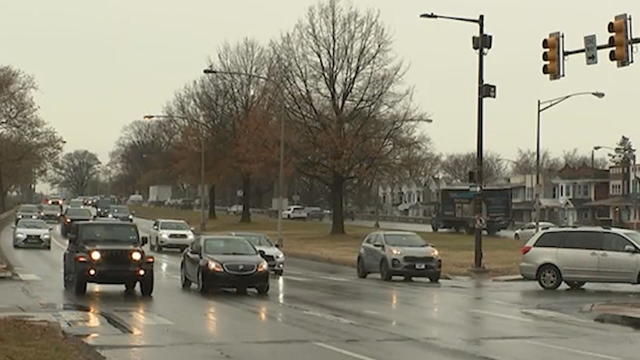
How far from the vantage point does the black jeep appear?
22.5 meters

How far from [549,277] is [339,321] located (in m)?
11.9

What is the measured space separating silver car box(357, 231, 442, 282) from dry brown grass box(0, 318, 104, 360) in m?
16.2

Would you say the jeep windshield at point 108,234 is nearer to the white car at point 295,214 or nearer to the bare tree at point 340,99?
the bare tree at point 340,99

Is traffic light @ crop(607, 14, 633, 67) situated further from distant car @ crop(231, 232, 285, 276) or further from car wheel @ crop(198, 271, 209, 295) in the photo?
distant car @ crop(231, 232, 285, 276)

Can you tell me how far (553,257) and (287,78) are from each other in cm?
3495

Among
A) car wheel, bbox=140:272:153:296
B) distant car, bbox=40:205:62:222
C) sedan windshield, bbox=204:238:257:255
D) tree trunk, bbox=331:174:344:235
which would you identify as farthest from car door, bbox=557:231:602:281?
distant car, bbox=40:205:62:222

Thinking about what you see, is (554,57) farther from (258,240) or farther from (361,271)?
(258,240)

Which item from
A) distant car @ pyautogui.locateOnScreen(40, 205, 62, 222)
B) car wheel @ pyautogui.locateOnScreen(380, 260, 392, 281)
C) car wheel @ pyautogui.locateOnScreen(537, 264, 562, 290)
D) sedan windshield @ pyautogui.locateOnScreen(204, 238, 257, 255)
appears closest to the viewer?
sedan windshield @ pyautogui.locateOnScreen(204, 238, 257, 255)

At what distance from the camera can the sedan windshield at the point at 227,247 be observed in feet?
79.2

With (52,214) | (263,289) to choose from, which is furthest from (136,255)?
(52,214)

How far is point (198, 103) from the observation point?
86.9m

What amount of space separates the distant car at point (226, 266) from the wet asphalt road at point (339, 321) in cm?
38

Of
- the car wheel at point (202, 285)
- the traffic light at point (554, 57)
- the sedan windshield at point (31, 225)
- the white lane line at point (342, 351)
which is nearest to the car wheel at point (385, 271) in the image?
the car wheel at point (202, 285)

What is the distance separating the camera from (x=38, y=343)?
493 inches
